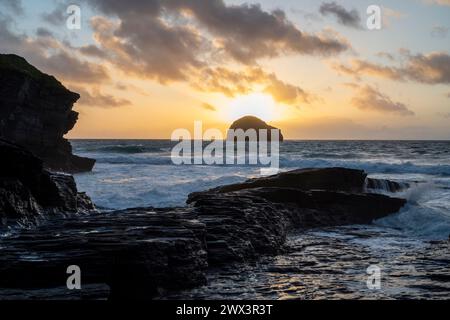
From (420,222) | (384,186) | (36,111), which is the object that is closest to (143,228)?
(420,222)

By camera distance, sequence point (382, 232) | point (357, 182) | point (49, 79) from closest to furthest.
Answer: point (382, 232)
point (357, 182)
point (49, 79)

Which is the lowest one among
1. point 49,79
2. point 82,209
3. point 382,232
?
point 382,232

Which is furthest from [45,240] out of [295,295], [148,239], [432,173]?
[432,173]

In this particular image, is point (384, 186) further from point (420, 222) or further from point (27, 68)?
point (27, 68)

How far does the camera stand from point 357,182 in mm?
24250

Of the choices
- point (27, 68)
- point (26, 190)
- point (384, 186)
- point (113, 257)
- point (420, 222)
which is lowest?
point (420, 222)

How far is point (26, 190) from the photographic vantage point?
40.4ft

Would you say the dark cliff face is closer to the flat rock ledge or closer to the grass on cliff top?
the grass on cliff top

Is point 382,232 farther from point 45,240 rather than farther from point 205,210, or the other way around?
point 45,240

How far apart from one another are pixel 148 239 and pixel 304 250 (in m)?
5.85

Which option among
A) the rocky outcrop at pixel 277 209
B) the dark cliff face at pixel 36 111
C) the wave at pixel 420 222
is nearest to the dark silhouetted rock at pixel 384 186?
the rocky outcrop at pixel 277 209

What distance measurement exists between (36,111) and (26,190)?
31.6 metres

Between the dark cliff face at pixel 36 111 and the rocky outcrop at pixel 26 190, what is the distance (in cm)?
2678

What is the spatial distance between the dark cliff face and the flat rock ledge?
2806 centimetres
